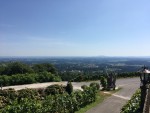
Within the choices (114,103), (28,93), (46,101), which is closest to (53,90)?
(28,93)

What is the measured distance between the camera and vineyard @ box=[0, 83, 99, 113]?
2081cm

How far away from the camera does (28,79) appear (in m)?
46.5

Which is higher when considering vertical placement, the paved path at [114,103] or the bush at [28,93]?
the bush at [28,93]

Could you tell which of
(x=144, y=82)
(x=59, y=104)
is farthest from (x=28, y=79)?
(x=144, y=82)

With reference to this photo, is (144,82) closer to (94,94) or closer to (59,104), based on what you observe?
(59,104)

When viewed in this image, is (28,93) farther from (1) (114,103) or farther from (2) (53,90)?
(1) (114,103)

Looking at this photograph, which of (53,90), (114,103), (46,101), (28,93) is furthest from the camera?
(53,90)

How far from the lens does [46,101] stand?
2314 cm

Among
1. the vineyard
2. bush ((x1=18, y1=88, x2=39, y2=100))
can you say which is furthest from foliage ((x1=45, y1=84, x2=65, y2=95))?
bush ((x1=18, y1=88, x2=39, y2=100))

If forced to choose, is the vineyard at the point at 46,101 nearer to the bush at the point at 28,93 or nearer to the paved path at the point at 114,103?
the bush at the point at 28,93

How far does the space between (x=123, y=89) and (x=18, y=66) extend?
31.7 m

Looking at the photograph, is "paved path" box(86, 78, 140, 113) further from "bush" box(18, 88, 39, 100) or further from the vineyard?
"bush" box(18, 88, 39, 100)

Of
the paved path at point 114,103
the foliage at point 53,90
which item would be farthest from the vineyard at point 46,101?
the paved path at point 114,103

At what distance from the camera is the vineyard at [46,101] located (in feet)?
68.3
